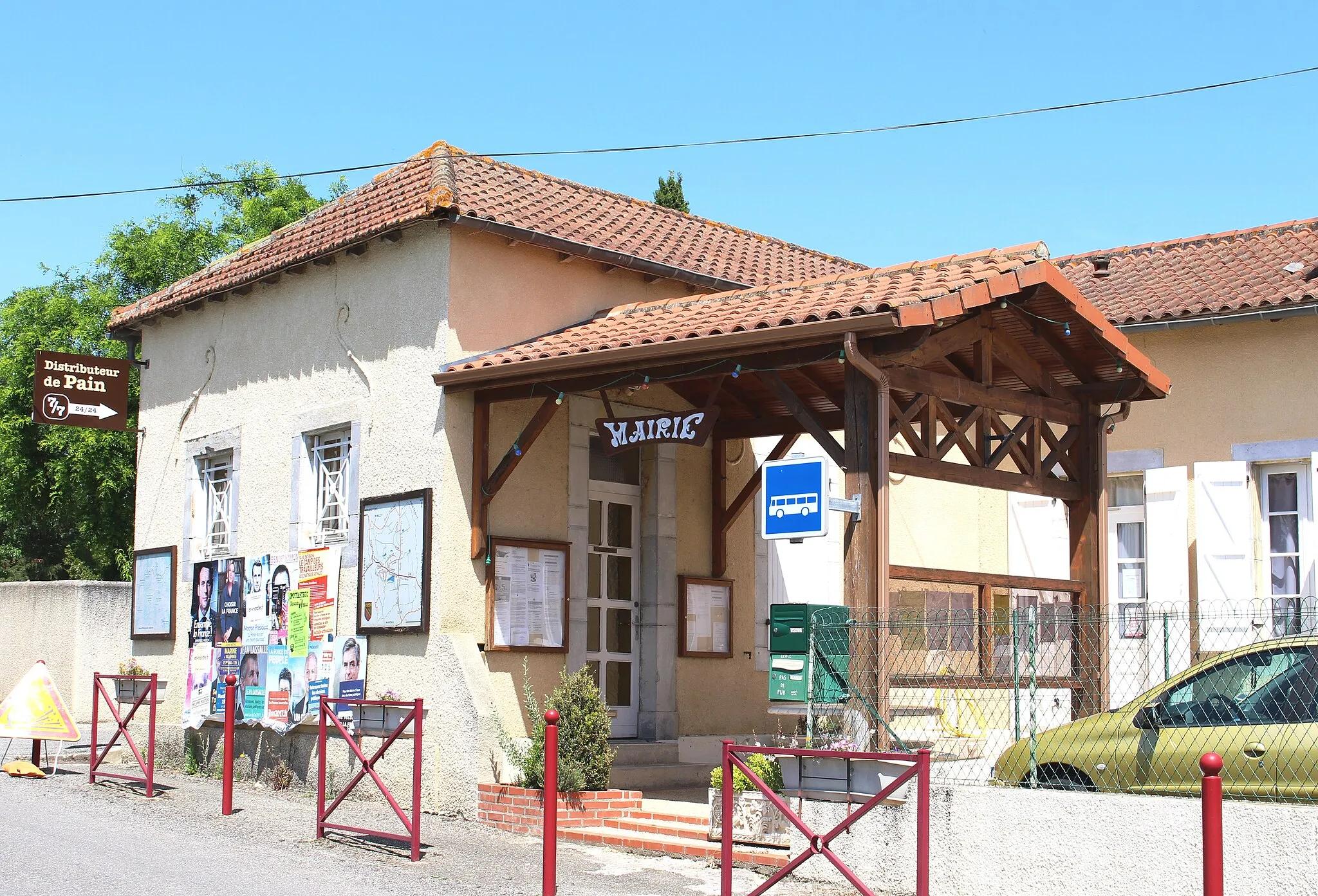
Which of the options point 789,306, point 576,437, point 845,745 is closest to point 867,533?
point 845,745

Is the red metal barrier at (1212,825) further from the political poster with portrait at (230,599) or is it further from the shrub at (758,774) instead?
the political poster with portrait at (230,599)

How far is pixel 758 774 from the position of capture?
335 inches

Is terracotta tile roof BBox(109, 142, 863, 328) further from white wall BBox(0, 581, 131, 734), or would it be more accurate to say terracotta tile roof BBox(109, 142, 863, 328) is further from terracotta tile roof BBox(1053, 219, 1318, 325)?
white wall BBox(0, 581, 131, 734)

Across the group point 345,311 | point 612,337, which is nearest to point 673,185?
point 345,311

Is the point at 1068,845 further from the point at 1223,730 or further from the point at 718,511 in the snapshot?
the point at 718,511

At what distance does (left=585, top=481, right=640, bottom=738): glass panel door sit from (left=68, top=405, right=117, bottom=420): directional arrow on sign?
5.61m

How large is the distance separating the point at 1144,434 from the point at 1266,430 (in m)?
1.15

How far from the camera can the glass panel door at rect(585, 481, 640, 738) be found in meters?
12.5

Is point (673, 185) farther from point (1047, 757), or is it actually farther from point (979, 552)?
point (1047, 757)

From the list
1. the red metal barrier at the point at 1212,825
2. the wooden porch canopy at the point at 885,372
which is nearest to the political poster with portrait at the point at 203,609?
the wooden porch canopy at the point at 885,372

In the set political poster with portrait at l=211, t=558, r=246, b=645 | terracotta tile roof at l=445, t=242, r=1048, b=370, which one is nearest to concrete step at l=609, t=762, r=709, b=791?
terracotta tile roof at l=445, t=242, r=1048, b=370

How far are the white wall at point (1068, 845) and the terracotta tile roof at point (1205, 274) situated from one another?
649 centimetres

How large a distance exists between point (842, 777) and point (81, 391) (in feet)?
32.6

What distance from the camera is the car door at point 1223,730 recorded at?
24.2ft
